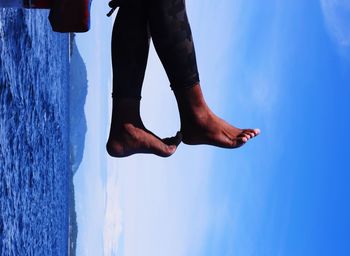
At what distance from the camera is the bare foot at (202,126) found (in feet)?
5.10

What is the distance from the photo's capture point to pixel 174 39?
143 centimetres

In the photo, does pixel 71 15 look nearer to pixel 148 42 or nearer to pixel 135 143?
pixel 148 42

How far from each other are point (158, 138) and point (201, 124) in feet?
0.51

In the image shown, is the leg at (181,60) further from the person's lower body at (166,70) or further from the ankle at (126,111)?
the ankle at (126,111)

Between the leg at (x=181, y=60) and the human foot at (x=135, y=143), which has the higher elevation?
the leg at (x=181, y=60)

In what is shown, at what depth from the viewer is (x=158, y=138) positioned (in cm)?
167

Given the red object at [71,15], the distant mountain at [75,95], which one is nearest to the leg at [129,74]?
the red object at [71,15]

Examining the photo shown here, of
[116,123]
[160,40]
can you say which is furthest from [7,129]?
[160,40]

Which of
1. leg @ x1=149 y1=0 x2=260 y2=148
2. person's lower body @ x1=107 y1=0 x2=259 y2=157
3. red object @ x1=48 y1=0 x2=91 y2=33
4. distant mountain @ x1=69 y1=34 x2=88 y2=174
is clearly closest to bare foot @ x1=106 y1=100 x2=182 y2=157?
person's lower body @ x1=107 y1=0 x2=259 y2=157

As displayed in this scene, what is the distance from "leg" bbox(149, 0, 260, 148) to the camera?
1.42m

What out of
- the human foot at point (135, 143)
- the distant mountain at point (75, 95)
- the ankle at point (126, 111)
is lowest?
the human foot at point (135, 143)

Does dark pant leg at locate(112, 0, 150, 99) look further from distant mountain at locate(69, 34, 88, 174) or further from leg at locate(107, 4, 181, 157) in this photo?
distant mountain at locate(69, 34, 88, 174)

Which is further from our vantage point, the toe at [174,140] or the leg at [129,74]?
the toe at [174,140]

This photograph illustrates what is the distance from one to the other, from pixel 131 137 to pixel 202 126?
246mm
